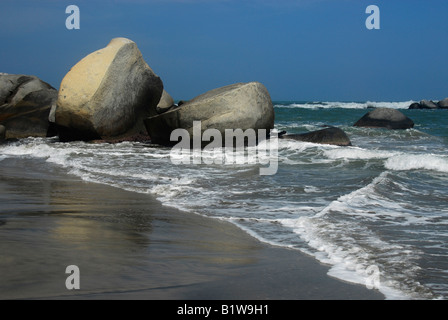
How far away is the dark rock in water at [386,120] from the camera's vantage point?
70.9 feet

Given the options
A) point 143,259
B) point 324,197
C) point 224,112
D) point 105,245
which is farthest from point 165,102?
point 143,259

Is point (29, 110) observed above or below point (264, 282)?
above

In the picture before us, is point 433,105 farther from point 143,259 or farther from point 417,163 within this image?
point 143,259

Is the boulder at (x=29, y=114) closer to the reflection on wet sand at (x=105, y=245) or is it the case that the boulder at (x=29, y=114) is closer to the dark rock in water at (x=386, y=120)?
the reflection on wet sand at (x=105, y=245)

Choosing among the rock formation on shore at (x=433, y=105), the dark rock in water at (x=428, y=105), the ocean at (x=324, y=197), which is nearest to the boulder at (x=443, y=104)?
the rock formation on shore at (x=433, y=105)

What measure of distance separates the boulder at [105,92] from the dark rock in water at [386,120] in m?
10.6

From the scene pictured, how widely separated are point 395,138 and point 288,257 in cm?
1523

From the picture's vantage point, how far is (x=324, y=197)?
6586 millimetres

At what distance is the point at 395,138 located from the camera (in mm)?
18203

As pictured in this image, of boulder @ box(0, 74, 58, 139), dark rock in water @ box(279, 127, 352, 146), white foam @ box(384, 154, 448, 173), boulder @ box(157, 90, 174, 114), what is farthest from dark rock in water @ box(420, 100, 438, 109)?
white foam @ box(384, 154, 448, 173)

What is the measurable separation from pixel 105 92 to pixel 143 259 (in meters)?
10.2
